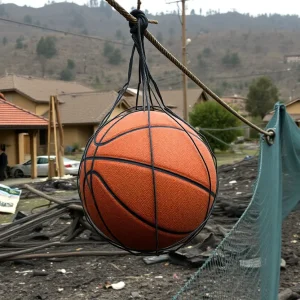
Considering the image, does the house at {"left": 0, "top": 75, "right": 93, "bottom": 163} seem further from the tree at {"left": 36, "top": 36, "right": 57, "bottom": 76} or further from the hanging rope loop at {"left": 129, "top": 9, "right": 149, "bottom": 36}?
the tree at {"left": 36, "top": 36, "right": 57, "bottom": 76}

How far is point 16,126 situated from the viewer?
24.4 meters

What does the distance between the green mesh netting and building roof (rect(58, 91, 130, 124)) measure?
37.9m

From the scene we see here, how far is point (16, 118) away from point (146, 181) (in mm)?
22957

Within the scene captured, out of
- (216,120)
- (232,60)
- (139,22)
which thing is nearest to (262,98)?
(216,120)

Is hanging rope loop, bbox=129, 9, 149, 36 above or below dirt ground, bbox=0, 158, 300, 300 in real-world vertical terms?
above

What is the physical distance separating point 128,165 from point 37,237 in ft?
19.5

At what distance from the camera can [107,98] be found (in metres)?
48.4

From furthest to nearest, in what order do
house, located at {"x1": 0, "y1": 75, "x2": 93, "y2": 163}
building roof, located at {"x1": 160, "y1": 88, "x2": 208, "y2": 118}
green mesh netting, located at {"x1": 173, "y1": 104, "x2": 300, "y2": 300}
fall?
building roof, located at {"x1": 160, "y1": 88, "x2": 208, "y2": 118} < house, located at {"x1": 0, "y1": 75, "x2": 93, "y2": 163} < green mesh netting, located at {"x1": 173, "y1": 104, "x2": 300, "y2": 300}

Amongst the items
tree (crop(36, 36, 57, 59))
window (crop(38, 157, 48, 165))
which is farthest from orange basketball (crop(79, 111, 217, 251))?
tree (crop(36, 36, 57, 59))

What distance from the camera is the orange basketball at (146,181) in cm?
→ 307

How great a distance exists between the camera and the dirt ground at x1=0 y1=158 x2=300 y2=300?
6105 millimetres

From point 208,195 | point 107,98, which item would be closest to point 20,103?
point 107,98

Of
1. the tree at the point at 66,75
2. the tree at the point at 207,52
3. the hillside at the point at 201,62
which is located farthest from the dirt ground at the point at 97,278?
the tree at the point at 207,52

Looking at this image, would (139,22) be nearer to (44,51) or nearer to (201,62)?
(44,51)
